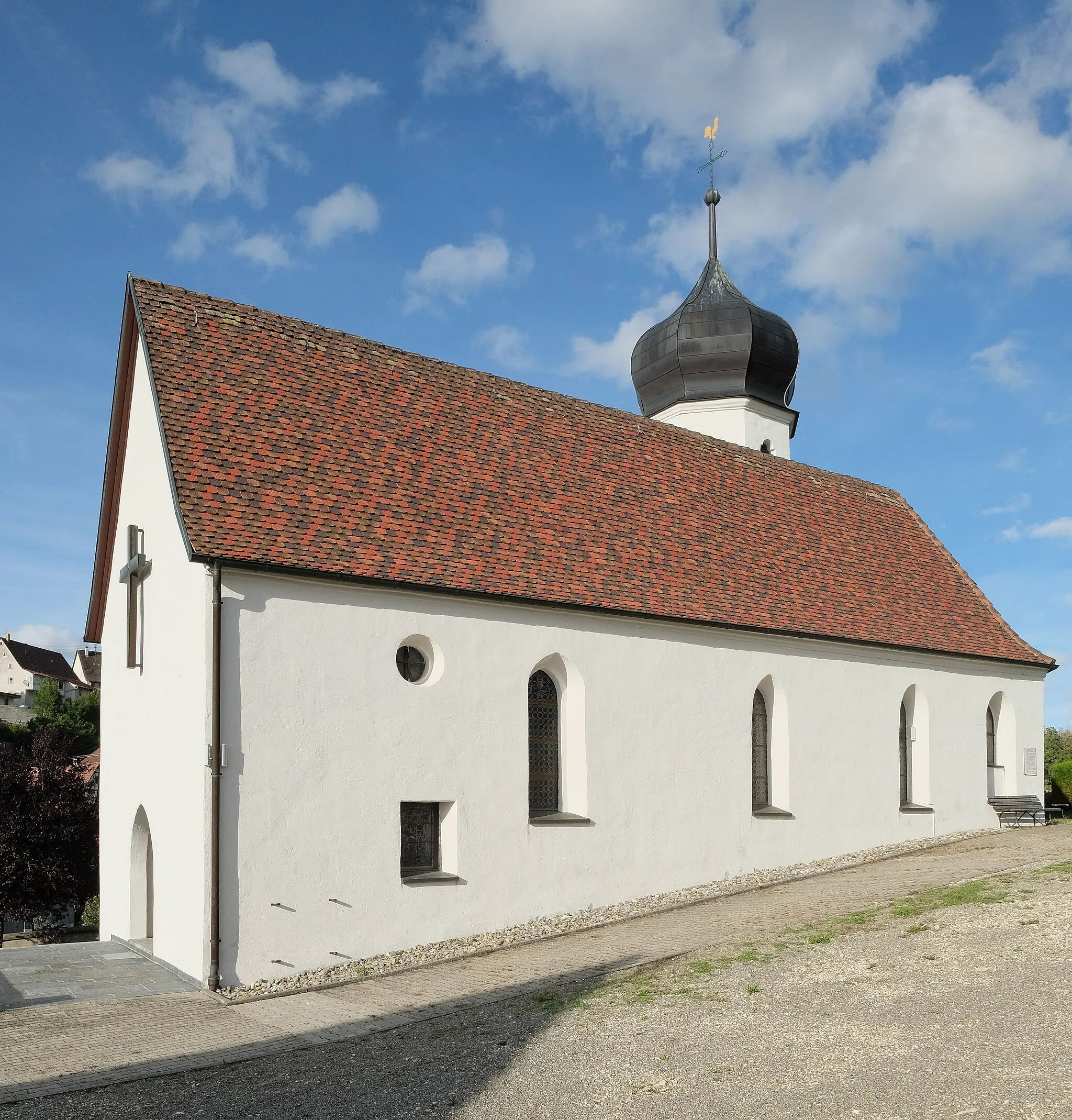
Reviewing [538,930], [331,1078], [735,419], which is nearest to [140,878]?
[538,930]

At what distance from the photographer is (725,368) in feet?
89.3

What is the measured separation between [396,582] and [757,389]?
52.6 ft

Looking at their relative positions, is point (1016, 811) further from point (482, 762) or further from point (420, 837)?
point (420, 837)

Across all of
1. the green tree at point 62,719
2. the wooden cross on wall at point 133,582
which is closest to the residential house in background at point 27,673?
the green tree at point 62,719

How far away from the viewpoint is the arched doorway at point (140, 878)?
50.6ft

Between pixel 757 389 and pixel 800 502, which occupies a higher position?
pixel 757 389

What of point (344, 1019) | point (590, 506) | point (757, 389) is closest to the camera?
point (344, 1019)

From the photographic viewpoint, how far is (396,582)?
1366cm

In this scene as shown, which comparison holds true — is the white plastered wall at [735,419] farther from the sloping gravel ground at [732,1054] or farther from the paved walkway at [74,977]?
the paved walkway at [74,977]

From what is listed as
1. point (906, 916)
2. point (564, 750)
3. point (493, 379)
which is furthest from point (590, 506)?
point (906, 916)

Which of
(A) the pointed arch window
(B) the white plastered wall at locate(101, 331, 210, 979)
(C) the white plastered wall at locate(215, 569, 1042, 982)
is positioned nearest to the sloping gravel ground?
(C) the white plastered wall at locate(215, 569, 1042, 982)

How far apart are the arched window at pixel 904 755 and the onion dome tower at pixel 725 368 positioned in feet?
26.5

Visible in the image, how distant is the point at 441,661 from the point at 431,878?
2586 millimetres

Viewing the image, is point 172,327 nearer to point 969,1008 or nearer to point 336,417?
point 336,417
